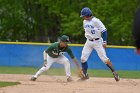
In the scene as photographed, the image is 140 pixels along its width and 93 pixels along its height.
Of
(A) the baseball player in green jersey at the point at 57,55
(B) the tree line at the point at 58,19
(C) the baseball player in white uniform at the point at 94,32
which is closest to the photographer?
(C) the baseball player in white uniform at the point at 94,32

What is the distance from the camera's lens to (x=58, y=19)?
40500 millimetres

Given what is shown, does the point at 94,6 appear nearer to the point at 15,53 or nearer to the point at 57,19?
the point at 57,19

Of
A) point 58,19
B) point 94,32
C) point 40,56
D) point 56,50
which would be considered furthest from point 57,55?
point 58,19

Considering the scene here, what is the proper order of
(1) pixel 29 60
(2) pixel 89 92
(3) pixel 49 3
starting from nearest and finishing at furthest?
(2) pixel 89 92
(1) pixel 29 60
(3) pixel 49 3

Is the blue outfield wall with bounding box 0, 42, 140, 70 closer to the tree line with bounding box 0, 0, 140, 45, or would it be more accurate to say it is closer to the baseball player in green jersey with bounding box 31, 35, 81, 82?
the baseball player in green jersey with bounding box 31, 35, 81, 82

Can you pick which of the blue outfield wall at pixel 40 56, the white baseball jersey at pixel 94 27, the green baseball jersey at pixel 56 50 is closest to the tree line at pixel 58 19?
the blue outfield wall at pixel 40 56

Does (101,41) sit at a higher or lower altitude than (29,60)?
higher

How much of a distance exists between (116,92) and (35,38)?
33.1 metres

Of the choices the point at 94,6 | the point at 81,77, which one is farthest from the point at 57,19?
the point at 81,77

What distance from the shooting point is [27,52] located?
2236 centimetres

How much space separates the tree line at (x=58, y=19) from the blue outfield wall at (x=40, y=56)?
1001cm

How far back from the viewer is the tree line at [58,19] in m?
33.4

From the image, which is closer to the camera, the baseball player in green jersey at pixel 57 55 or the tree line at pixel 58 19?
the baseball player in green jersey at pixel 57 55

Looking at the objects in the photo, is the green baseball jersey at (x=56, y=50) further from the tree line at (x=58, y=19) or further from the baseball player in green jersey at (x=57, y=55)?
the tree line at (x=58, y=19)
